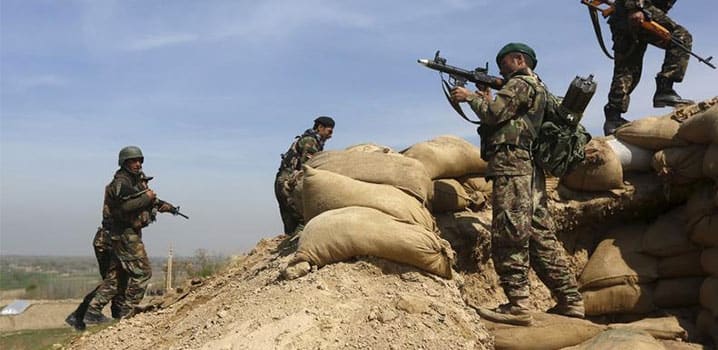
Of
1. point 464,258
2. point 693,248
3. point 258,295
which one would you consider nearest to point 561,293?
point 464,258

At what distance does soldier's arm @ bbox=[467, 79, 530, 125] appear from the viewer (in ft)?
13.0

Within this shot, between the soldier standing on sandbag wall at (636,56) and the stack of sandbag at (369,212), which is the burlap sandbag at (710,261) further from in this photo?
the stack of sandbag at (369,212)

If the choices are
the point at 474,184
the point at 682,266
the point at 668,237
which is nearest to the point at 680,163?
the point at 668,237

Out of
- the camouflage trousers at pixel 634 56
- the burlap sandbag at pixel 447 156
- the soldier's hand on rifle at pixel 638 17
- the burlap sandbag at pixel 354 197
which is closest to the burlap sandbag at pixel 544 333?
the burlap sandbag at pixel 354 197

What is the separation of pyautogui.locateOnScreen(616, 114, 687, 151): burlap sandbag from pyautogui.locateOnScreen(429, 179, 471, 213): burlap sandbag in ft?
4.04

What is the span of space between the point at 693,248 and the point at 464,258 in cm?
144

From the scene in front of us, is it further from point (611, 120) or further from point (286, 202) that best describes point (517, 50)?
point (286, 202)

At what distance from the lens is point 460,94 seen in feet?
13.4

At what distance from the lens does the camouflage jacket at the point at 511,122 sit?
157 inches

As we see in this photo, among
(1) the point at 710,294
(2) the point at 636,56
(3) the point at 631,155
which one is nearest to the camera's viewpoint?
(1) the point at 710,294

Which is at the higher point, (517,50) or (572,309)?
(517,50)

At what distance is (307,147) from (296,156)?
0.45 ft

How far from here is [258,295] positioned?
12.2 ft

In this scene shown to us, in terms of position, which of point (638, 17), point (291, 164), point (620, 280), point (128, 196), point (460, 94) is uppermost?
point (638, 17)
